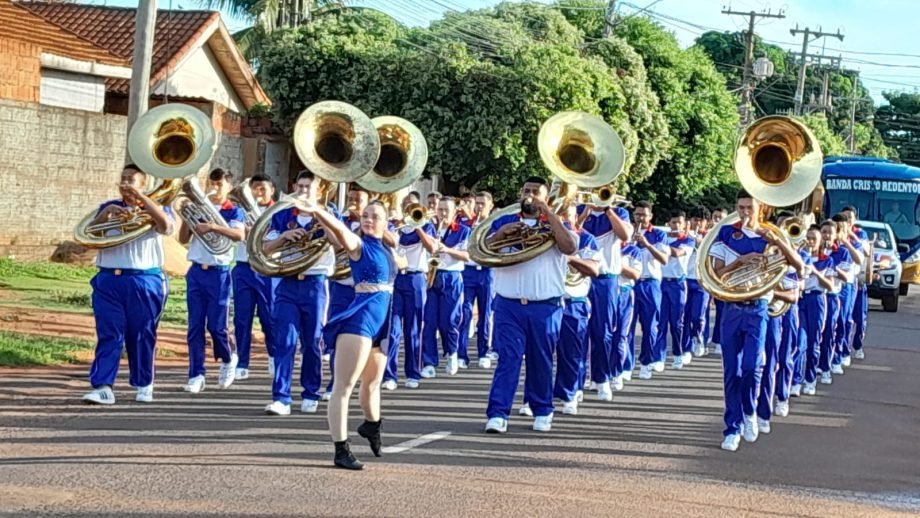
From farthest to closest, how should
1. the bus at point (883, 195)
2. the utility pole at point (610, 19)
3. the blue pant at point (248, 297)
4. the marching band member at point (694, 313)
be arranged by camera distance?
1. the utility pole at point (610, 19)
2. the bus at point (883, 195)
3. the marching band member at point (694, 313)
4. the blue pant at point (248, 297)

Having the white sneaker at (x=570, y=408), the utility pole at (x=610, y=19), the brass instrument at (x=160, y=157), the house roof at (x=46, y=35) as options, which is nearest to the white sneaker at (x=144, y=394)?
the brass instrument at (x=160, y=157)

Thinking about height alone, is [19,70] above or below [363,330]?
above

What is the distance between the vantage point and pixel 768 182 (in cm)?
1089

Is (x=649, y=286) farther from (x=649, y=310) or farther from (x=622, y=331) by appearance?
(x=622, y=331)

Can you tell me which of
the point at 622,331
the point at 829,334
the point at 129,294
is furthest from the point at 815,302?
the point at 129,294

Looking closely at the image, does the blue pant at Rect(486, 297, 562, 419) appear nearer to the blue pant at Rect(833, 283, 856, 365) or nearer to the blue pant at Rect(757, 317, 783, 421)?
the blue pant at Rect(757, 317, 783, 421)

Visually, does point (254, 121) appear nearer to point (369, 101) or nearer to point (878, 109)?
point (369, 101)

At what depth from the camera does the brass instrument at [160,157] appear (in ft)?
36.0

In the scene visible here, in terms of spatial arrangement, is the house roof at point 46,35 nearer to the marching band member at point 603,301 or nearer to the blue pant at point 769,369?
the marching band member at point 603,301

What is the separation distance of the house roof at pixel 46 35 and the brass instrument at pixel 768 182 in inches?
593

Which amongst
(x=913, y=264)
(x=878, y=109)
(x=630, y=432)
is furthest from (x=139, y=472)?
(x=878, y=109)

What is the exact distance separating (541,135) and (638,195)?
31079 millimetres

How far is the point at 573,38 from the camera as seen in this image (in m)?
42.3

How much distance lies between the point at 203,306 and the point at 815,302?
21.3 ft
